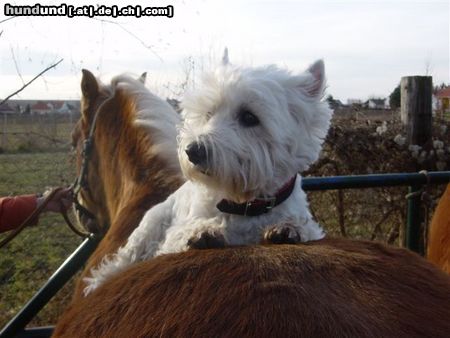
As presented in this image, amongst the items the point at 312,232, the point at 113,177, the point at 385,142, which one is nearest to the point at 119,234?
the point at 113,177

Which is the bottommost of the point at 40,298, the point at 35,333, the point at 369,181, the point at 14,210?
the point at 35,333

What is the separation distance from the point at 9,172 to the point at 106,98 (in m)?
6.64

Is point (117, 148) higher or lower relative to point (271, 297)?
higher

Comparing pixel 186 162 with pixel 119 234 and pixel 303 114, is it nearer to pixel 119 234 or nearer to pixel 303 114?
pixel 303 114

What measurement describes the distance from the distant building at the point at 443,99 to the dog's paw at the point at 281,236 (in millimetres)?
4917

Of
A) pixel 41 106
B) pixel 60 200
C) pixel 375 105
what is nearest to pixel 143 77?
pixel 60 200

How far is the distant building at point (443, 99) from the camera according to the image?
6409 mm

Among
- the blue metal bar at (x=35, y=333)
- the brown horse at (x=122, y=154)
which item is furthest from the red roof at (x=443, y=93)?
the blue metal bar at (x=35, y=333)

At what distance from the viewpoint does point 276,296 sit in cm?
119

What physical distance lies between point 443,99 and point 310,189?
4.58 m

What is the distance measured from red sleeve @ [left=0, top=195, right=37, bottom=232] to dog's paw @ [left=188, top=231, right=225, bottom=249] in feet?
5.23

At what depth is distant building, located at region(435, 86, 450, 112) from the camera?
641 cm

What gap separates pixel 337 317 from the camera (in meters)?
1.14

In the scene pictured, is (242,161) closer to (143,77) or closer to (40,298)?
(40,298)
